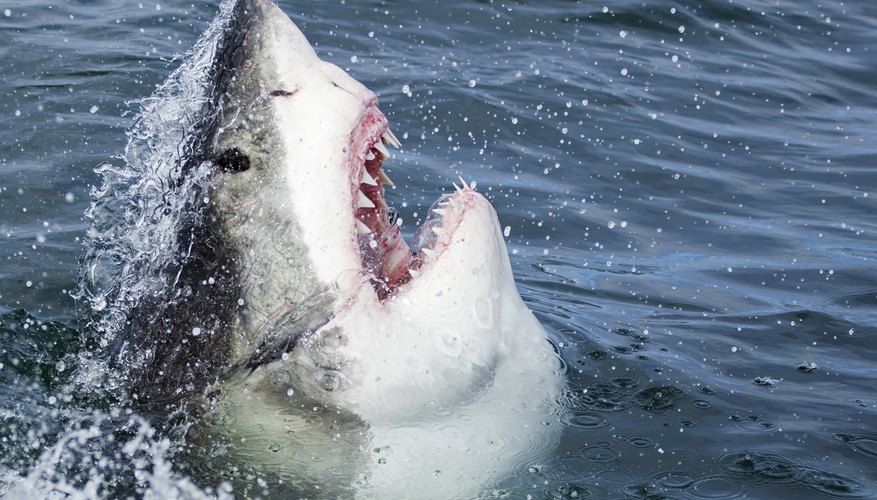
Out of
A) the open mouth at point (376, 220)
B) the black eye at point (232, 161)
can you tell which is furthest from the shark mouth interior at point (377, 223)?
the black eye at point (232, 161)

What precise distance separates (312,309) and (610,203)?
4.08 meters

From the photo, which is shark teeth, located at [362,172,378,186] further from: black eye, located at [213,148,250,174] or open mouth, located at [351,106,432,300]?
black eye, located at [213,148,250,174]

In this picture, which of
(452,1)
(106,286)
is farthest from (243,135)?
(452,1)

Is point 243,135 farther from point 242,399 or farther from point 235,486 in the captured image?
point 235,486

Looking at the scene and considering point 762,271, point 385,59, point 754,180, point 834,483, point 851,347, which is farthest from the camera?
point 385,59

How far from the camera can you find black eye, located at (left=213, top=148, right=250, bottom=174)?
3.50m

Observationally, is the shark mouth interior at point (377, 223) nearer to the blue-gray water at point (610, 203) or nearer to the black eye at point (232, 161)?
the black eye at point (232, 161)

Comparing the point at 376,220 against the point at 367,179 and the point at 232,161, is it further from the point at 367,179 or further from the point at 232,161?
the point at 232,161

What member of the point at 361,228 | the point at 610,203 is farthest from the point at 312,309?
the point at 610,203

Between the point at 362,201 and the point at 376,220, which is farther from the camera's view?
the point at 376,220

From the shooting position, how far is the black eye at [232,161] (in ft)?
11.5

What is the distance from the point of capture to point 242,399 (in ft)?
11.6

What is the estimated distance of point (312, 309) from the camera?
3.46 meters

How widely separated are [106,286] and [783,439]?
2590mm
